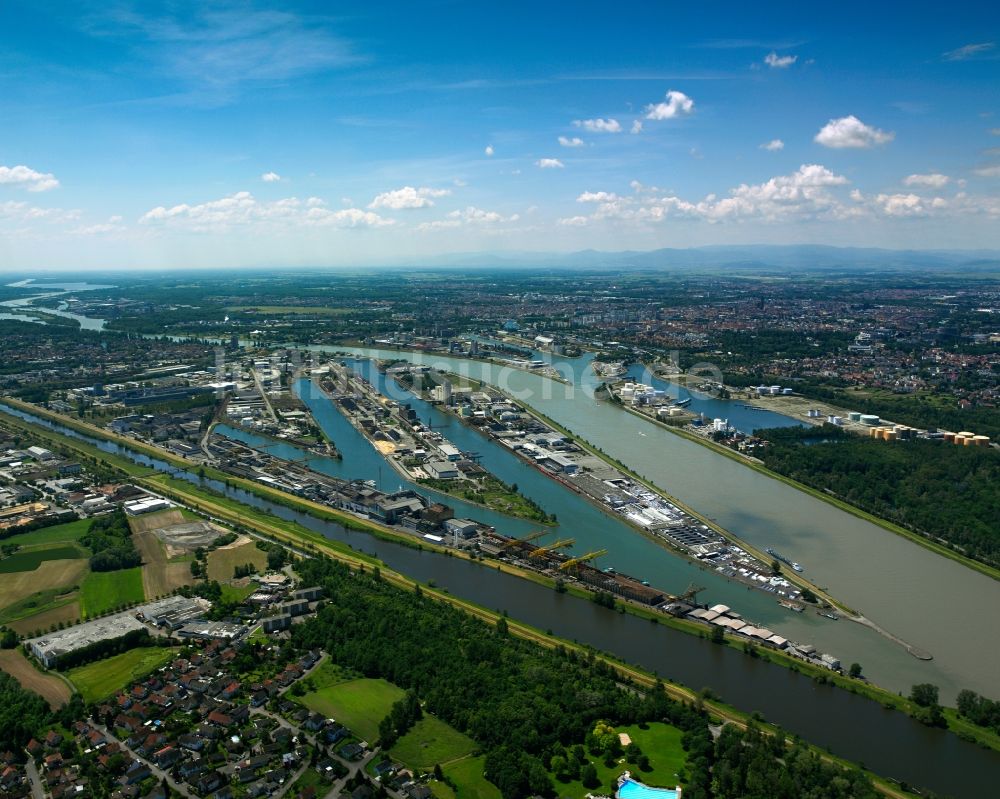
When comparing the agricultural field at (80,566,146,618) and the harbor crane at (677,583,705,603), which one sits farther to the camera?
the harbor crane at (677,583,705,603)

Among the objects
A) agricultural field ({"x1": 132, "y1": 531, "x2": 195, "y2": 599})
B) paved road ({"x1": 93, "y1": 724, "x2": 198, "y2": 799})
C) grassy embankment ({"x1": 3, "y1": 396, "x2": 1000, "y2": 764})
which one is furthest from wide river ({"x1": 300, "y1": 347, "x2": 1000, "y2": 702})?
paved road ({"x1": 93, "y1": 724, "x2": 198, "y2": 799})

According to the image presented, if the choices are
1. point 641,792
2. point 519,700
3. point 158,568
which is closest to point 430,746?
point 519,700

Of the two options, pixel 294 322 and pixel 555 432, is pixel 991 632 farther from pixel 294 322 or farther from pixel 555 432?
pixel 294 322

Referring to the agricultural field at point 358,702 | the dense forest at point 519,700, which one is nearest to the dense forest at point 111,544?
the dense forest at point 519,700

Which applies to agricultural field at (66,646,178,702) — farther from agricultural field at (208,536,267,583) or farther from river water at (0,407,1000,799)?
river water at (0,407,1000,799)

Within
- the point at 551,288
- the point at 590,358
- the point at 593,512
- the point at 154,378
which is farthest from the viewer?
the point at 551,288

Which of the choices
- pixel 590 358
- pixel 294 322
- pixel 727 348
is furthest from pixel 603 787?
pixel 294 322
